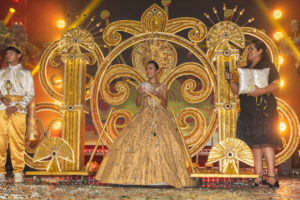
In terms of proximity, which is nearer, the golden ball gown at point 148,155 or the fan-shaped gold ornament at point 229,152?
the golden ball gown at point 148,155

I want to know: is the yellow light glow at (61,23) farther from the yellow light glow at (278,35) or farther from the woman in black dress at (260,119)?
the yellow light glow at (278,35)

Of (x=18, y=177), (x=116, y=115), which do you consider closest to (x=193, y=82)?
(x=116, y=115)

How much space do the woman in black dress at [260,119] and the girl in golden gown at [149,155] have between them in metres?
0.80

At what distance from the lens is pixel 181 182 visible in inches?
128

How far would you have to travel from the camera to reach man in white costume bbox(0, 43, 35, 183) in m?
3.90

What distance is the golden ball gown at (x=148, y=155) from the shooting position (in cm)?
319

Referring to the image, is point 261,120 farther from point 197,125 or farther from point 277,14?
point 277,14

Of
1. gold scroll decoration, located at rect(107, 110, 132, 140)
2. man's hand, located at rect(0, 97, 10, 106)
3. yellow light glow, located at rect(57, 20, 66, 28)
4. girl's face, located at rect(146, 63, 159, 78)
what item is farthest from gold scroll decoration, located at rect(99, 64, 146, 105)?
yellow light glow, located at rect(57, 20, 66, 28)

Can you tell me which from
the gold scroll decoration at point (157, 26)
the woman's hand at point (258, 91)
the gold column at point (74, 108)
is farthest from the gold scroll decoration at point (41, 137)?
the woman's hand at point (258, 91)

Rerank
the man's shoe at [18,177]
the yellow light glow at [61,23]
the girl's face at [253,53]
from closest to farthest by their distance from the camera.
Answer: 1. the girl's face at [253,53]
2. the man's shoe at [18,177]
3. the yellow light glow at [61,23]

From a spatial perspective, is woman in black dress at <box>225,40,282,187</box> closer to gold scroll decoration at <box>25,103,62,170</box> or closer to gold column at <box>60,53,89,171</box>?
gold column at <box>60,53,89,171</box>

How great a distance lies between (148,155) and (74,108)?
4.64 ft

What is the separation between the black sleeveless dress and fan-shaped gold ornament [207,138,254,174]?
0.10 metres

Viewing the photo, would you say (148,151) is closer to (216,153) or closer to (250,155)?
(216,153)
